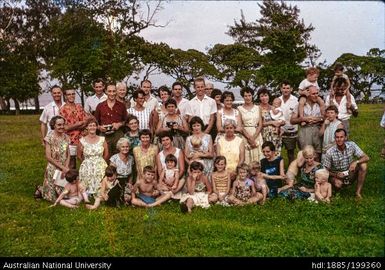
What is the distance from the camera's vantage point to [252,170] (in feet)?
30.8

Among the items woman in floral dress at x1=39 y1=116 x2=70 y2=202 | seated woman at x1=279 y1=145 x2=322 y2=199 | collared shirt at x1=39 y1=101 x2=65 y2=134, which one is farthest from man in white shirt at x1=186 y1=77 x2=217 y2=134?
collared shirt at x1=39 y1=101 x2=65 y2=134

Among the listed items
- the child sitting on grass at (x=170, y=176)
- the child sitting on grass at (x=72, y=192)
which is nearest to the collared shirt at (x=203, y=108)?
the child sitting on grass at (x=170, y=176)

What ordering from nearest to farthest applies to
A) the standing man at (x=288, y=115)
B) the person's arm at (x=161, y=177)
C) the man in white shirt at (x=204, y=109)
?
the person's arm at (x=161, y=177) → the man in white shirt at (x=204, y=109) → the standing man at (x=288, y=115)

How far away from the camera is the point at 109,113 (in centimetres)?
988

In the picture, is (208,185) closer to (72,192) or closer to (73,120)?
(72,192)

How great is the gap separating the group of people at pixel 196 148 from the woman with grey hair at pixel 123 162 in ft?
0.06

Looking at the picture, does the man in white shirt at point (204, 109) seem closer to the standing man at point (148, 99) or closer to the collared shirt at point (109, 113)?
the standing man at point (148, 99)

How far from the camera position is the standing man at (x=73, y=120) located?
10094 mm

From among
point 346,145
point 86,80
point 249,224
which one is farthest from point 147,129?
point 86,80

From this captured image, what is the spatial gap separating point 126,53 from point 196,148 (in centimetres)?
2237

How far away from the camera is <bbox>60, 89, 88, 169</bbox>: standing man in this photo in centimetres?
1009

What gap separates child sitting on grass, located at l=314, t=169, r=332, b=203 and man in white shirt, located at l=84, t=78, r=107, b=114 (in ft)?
14.6
